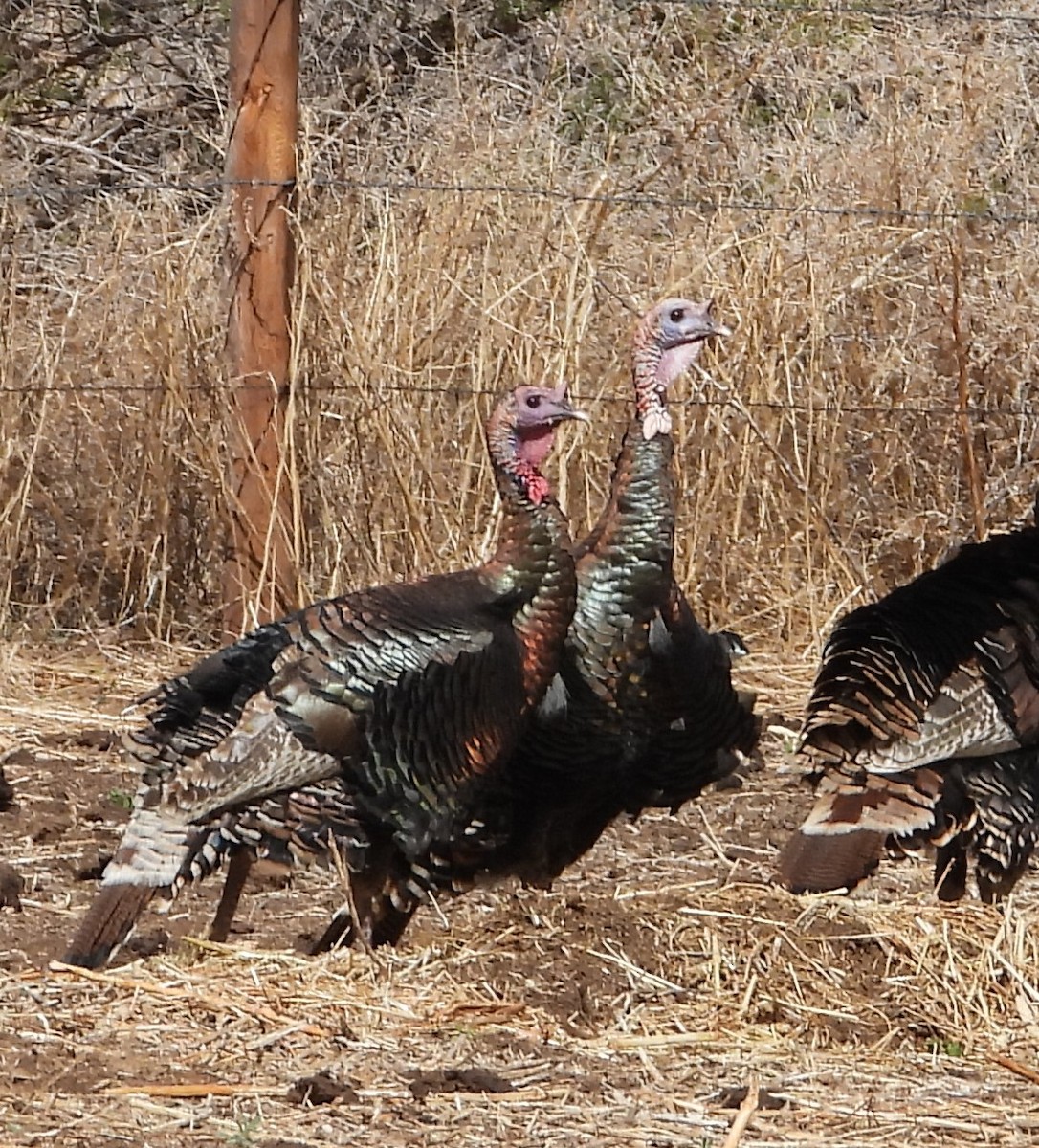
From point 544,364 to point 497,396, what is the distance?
0.61 ft

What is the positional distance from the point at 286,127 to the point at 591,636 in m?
2.33

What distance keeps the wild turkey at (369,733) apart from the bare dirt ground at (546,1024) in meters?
0.18

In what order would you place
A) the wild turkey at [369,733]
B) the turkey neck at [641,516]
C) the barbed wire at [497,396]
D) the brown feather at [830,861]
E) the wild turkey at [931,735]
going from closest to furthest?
the wild turkey at [369,733] → the brown feather at [830,861] → the wild turkey at [931,735] → the turkey neck at [641,516] → the barbed wire at [497,396]

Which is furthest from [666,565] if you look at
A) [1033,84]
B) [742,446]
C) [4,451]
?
[1033,84]

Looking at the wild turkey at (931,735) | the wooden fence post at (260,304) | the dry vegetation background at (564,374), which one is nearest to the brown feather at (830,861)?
the wild turkey at (931,735)

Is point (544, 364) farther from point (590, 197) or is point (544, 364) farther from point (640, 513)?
point (640, 513)

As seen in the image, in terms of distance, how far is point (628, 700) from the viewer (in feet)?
15.7

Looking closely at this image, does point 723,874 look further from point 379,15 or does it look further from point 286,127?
point 379,15

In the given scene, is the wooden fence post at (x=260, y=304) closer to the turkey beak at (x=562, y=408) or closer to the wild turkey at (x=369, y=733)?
the turkey beak at (x=562, y=408)

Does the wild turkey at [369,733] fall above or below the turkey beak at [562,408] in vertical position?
below

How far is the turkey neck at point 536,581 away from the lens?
452 centimetres

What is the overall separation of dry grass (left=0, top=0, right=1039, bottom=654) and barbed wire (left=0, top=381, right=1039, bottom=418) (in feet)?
0.05

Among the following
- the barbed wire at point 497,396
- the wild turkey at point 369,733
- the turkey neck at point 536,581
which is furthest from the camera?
the barbed wire at point 497,396

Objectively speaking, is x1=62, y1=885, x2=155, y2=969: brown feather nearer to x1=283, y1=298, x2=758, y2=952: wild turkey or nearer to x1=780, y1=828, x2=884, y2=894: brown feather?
x1=283, y1=298, x2=758, y2=952: wild turkey
